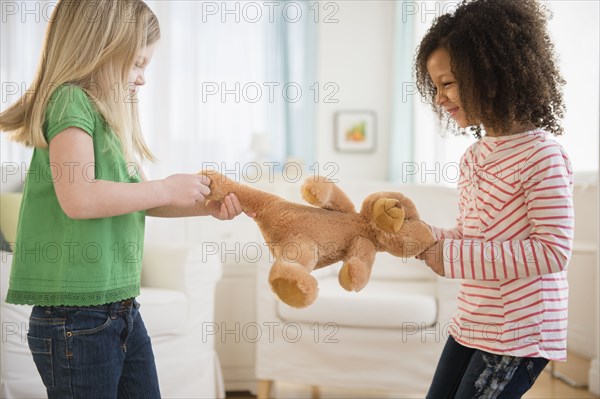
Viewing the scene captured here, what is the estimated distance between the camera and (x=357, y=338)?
7.70ft

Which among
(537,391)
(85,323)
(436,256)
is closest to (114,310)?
A: (85,323)

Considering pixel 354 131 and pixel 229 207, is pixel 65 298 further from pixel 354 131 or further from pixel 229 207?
pixel 354 131

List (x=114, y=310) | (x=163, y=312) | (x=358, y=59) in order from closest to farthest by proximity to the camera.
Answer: (x=114, y=310)
(x=163, y=312)
(x=358, y=59)

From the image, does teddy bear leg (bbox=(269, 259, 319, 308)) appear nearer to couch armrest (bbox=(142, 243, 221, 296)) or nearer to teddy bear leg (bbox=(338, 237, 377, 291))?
teddy bear leg (bbox=(338, 237, 377, 291))

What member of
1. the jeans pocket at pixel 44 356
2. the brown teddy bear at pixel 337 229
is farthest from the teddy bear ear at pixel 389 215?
the jeans pocket at pixel 44 356

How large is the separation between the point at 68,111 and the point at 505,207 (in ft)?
2.47

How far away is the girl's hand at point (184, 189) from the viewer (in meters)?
1.11

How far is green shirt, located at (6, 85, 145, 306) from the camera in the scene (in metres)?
1.02

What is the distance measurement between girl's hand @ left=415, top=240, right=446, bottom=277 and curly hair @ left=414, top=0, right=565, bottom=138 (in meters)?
0.24

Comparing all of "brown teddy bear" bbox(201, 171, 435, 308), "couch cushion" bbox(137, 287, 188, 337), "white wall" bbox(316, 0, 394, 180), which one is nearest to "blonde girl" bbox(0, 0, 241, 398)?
"brown teddy bear" bbox(201, 171, 435, 308)

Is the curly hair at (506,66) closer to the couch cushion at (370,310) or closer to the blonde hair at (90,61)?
the blonde hair at (90,61)

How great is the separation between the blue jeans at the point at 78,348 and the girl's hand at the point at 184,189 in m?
0.21

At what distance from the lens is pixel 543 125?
1111 mm

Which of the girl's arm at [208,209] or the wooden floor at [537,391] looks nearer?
the girl's arm at [208,209]
